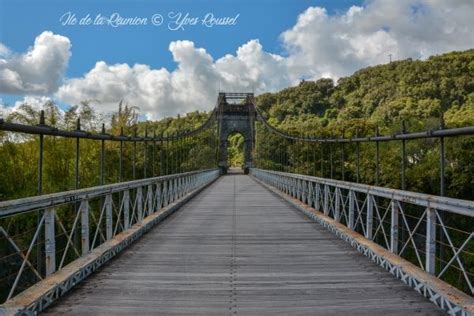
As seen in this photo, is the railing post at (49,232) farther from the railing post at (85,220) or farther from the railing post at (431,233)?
the railing post at (431,233)

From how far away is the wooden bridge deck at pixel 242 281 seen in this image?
134 inches

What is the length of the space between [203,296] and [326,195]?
4.70m

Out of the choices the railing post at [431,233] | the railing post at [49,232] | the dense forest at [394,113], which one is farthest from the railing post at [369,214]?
the railing post at [49,232]

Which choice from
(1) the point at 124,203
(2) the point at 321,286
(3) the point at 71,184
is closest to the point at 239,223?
(1) the point at 124,203

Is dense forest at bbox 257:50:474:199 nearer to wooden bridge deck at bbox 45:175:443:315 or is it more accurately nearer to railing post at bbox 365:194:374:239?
railing post at bbox 365:194:374:239

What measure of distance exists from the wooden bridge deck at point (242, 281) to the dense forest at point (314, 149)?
4.31 feet

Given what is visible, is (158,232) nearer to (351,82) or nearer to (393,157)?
(393,157)

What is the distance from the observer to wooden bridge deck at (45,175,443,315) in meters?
3.42

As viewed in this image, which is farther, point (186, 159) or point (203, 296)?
point (186, 159)

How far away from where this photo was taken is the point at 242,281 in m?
4.16

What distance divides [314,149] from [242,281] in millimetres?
12354

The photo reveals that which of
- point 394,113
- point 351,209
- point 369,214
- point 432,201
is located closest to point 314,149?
point 351,209

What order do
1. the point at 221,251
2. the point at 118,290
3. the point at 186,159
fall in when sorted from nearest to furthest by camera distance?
the point at 118,290
the point at 221,251
the point at 186,159

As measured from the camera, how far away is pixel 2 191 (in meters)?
17.2
